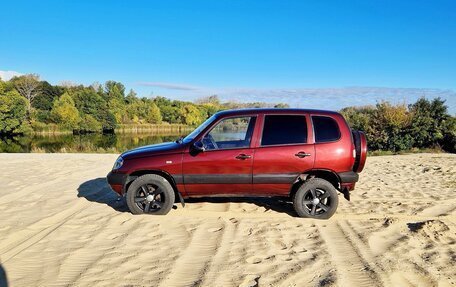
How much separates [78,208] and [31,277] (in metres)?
3.18

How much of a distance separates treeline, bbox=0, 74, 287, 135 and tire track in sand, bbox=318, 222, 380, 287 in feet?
215

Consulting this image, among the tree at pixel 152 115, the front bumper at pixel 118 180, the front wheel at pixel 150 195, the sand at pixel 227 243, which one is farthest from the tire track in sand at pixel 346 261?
the tree at pixel 152 115

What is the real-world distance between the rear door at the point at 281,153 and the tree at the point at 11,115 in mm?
64132

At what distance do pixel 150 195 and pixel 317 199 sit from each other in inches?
117

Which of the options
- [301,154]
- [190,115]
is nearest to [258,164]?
[301,154]

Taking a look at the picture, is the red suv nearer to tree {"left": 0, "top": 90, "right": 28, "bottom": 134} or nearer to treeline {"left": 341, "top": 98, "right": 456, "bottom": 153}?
treeline {"left": 341, "top": 98, "right": 456, "bottom": 153}

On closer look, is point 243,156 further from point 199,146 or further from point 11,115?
point 11,115

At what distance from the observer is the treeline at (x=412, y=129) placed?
24.0 meters

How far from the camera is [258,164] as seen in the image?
20.0 ft

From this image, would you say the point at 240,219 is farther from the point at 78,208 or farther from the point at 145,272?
the point at 78,208

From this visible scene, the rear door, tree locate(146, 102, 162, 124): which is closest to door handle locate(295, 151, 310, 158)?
the rear door

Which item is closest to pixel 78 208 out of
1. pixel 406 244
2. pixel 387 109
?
pixel 406 244

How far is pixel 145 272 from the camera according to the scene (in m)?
3.99

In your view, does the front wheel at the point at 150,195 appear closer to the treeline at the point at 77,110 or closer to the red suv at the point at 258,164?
the red suv at the point at 258,164
